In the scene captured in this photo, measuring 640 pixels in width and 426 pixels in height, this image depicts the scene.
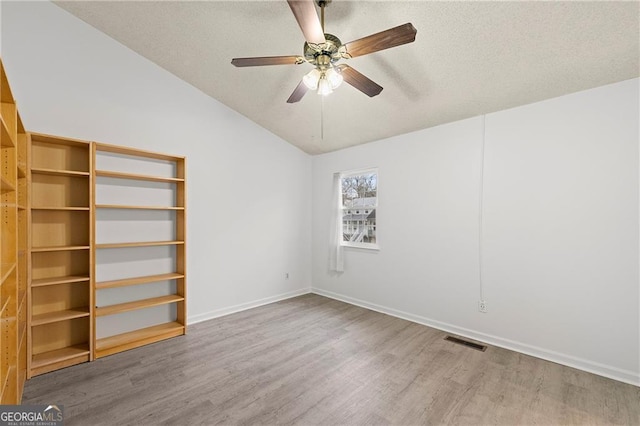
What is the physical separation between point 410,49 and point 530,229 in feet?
6.97

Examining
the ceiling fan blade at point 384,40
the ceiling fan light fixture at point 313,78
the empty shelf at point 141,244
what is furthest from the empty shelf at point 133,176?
the ceiling fan blade at point 384,40

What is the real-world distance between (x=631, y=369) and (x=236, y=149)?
4756 mm

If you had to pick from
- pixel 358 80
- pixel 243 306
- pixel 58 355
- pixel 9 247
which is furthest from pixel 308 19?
pixel 243 306

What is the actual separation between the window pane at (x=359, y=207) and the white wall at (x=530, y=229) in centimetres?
26

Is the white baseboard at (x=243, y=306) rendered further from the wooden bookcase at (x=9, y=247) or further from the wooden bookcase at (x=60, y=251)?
the wooden bookcase at (x=9, y=247)

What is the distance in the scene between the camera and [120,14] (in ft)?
8.83

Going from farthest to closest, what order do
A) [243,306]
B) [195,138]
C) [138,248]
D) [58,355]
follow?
[243,306]
[195,138]
[138,248]
[58,355]

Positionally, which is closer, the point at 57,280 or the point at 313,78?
the point at 313,78

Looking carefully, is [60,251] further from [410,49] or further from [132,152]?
[410,49]

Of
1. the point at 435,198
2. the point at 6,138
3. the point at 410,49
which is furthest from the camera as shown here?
the point at 435,198

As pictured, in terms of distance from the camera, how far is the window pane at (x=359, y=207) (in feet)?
14.0

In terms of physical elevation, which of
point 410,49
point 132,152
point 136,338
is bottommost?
point 136,338

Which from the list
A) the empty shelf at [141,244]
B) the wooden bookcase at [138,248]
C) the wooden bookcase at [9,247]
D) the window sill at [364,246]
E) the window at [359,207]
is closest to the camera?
the wooden bookcase at [9,247]

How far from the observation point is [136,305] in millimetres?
2980
